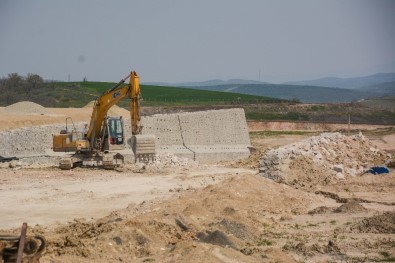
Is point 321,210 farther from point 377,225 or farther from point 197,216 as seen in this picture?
point 197,216

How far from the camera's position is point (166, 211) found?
40.6 ft

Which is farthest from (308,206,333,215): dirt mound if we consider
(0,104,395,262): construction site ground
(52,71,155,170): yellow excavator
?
(52,71,155,170): yellow excavator

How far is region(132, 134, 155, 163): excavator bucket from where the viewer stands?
2075cm

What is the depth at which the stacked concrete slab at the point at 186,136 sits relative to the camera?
82.1 ft

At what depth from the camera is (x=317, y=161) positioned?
64.6 feet

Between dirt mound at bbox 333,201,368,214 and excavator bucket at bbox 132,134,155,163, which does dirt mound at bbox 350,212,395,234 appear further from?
excavator bucket at bbox 132,134,155,163

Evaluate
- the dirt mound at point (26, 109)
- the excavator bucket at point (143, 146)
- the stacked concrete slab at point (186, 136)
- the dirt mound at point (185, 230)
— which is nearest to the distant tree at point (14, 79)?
the dirt mound at point (26, 109)

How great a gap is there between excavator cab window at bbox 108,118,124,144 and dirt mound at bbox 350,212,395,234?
11.9 metres

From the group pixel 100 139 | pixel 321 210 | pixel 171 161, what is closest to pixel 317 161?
pixel 321 210

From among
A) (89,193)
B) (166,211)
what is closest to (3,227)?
(166,211)

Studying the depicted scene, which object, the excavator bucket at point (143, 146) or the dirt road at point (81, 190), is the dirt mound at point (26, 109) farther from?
the excavator bucket at point (143, 146)

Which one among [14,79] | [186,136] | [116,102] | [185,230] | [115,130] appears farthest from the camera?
[14,79]

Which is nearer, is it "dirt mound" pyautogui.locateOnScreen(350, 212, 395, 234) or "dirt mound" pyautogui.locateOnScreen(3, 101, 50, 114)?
"dirt mound" pyautogui.locateOnScreen(350, 212, 395, 234)

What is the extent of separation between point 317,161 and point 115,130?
7.34 metres
